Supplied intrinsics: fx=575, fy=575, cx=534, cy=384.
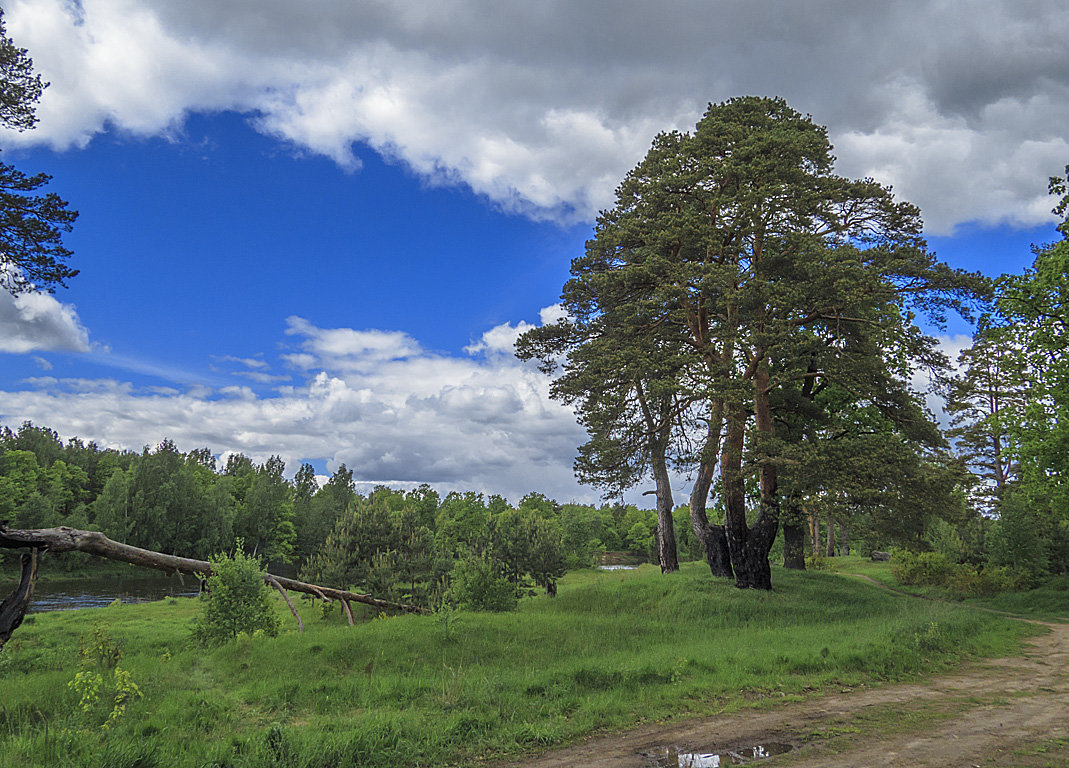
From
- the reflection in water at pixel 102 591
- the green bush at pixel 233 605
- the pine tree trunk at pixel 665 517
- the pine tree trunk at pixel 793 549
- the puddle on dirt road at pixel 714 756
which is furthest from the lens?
the reflection in water at pixel 102 591

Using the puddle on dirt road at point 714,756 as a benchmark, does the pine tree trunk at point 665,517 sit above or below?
above

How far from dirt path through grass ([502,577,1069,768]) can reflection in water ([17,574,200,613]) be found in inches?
1376

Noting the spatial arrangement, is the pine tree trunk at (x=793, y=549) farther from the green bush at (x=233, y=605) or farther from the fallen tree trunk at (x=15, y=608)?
the fallen tree trunk at (x=15, y=608)

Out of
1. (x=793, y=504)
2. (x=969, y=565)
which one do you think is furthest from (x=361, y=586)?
(x=969, y=565)

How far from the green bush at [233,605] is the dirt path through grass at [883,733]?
9.63 metres

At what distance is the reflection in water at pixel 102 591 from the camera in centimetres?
3725

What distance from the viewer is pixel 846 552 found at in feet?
223

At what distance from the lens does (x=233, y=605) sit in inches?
529

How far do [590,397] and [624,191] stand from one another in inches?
403

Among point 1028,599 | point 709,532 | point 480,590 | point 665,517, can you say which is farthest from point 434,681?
point 1028,599

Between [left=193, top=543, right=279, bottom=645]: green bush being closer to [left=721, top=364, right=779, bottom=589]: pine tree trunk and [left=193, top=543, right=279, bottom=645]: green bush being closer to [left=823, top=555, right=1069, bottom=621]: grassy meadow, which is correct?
[left=721, top=364, right=779, bottom=589]: pine tree trunk

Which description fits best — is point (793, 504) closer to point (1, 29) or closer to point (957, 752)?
point (957, 752)

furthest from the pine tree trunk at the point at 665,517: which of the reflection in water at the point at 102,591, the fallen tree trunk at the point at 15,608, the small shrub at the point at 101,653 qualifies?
the reflection in water at the point at 102,591

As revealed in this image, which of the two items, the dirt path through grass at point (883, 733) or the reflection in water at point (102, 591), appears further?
the reflection in water at point (102, 591)
